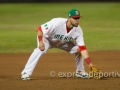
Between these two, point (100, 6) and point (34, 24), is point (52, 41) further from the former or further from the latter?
point (100, 6)

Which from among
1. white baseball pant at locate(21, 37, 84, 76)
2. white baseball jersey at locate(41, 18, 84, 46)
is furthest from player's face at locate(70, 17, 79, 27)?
white baseball pant at locate(21, 37, 84, 76)

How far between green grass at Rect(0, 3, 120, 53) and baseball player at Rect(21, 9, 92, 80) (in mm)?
5185

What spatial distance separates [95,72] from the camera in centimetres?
868

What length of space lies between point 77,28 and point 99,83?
1237 millimetres

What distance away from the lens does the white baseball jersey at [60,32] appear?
343 inches

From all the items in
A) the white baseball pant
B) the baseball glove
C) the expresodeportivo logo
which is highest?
the expresodeportivo logo

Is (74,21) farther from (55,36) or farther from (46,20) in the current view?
(46,20)

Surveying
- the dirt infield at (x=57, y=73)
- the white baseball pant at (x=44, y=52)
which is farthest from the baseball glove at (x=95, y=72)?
the white baseball pant at (x=44, y=52)

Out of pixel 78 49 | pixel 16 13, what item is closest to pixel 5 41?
pixel 78 49

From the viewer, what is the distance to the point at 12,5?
29.8 meters

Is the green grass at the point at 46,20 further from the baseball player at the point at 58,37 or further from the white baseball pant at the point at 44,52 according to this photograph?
the baseball player at the point at 58,37

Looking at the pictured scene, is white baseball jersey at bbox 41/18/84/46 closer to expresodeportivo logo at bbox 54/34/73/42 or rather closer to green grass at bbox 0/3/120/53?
expresodeportivo logo at bbox 54/34/73/42

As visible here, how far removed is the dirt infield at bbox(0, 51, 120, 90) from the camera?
8.25 meters

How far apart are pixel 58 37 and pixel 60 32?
5.1 inches
